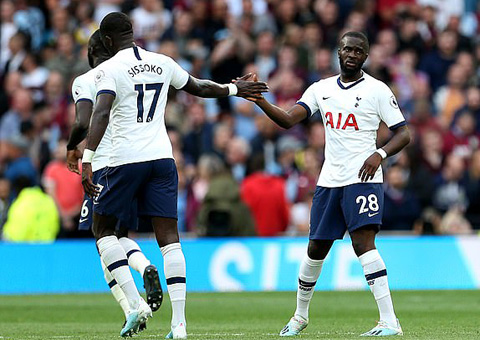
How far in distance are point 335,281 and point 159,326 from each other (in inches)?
254

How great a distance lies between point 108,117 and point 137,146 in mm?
356

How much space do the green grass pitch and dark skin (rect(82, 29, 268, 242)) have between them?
3.03 feet

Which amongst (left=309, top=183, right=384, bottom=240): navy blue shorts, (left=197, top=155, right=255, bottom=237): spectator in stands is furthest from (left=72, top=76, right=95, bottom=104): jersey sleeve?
(left=197, top=155, right=255, bottom=237): spectator in stands

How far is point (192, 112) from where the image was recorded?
20547 mm

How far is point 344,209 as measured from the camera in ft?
33.6

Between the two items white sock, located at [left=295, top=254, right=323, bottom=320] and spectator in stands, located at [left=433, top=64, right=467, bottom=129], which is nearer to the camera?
white sock, located at [left=295, top=254, right=323, bottom=320]

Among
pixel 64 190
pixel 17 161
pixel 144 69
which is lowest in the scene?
pixel 64 190

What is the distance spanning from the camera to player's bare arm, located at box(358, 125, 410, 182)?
10.1 meters

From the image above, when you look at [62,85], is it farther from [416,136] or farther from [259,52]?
[416,136]

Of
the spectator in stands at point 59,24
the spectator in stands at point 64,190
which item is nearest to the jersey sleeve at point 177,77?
the spectator in stands at point 64,190

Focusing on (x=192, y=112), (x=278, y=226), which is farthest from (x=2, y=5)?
(x=278, y=226)

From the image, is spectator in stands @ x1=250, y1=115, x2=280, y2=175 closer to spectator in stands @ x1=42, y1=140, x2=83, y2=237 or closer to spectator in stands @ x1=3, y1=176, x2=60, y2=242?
spectator in stands @ x1=42, y1=140, x2=83, y2=237

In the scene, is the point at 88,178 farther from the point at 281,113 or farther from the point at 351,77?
the point at 351,77

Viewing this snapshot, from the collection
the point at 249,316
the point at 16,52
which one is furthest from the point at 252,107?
the point at 249,316
